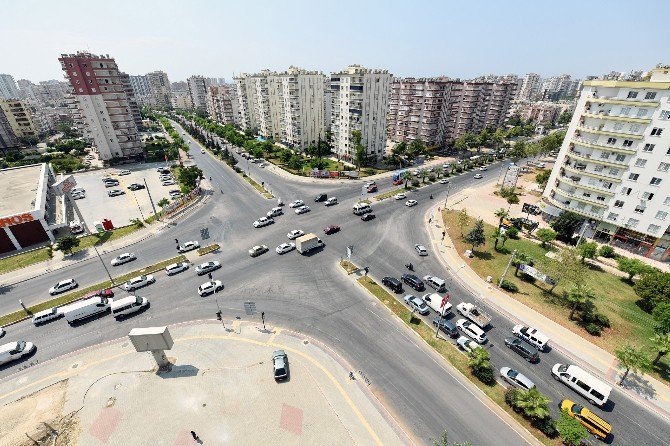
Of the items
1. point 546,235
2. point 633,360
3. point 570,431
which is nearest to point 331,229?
point 546,235

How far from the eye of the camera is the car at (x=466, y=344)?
3784 cm

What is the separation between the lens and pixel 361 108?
347ft

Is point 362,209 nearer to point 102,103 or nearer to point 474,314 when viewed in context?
point 474,314

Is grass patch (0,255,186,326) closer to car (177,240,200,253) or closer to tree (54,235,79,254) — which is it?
car (177,240,200,253)

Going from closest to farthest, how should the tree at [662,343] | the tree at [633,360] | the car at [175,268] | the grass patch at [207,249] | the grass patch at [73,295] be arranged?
the tree at [633,360], the tree at [662,343], the grass patch at [73,295], the car at [175,268], the grass patch at [207,249]

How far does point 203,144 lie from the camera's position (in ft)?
510

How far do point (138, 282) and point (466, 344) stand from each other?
172 feet

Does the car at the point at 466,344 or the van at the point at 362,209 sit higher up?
the van at the point at 362,209

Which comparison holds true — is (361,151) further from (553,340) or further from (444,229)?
(553,340)

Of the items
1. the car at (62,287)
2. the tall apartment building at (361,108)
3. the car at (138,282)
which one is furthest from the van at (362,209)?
the car at (62,287)

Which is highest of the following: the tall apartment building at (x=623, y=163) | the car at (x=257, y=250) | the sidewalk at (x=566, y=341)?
the tall apartment building at (x=623, y=163)

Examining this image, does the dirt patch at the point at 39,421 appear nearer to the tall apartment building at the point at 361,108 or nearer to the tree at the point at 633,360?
the tree at the point at 633,360

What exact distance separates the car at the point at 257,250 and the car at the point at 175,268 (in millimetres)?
12025

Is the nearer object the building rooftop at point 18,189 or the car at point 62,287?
the car at point 62,287
